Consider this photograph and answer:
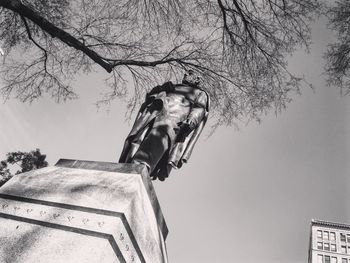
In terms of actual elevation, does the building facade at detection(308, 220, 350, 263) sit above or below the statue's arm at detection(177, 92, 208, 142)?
above

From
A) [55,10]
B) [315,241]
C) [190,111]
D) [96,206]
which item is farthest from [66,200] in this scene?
[315,241]

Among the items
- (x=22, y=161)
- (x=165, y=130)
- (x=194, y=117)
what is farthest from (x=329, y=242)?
(x=165, y=130)

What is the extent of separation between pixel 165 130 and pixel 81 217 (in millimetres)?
1608

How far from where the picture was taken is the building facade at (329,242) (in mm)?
64312

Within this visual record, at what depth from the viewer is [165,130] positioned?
3.77 m

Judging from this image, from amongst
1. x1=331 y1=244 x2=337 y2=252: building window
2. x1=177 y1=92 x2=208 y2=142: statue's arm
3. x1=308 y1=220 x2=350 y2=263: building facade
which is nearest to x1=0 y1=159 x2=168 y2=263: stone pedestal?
x1=177 y1=92 x2=208 y2=142: statue's arm

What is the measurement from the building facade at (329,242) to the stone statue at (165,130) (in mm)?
70634

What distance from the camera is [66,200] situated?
2.56 meters

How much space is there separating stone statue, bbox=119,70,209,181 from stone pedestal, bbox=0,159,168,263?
0.59 metres

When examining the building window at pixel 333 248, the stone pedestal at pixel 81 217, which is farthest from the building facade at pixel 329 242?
the stone pedestal at pixel 81 217

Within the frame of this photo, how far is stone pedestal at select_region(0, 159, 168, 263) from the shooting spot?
87.2 inches

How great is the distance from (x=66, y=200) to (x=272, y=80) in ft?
19.5

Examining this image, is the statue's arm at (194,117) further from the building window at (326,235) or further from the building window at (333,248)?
the building window at (326,235)

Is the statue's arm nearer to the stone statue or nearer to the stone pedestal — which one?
the stone statue
